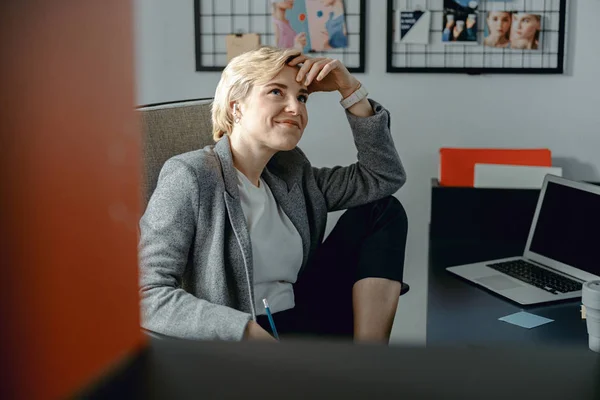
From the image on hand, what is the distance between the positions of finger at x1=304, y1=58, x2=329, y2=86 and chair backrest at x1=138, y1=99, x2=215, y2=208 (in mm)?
266

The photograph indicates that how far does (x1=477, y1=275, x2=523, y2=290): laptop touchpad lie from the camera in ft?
4.35

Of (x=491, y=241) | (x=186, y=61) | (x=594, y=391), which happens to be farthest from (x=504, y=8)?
(x=594, y=391)

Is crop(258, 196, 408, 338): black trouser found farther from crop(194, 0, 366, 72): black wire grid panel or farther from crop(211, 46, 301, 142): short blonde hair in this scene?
crop(194, 0, 366, 72): black wire grid panel

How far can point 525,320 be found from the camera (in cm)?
115

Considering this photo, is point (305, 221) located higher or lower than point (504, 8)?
lower

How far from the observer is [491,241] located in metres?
1.70

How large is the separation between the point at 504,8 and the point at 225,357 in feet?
6.67

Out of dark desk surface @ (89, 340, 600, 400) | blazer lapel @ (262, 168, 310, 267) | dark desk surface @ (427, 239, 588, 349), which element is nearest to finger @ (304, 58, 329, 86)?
blazer lapel @ (262, 168, 310, 267)

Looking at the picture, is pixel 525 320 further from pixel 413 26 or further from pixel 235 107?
pixel 413 26

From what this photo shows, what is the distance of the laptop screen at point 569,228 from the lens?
138 cm

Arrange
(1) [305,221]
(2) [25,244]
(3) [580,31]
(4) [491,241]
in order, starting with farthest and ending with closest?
(3) [580,31], (4) [491,241], (1) [305,221], (2) [25,244]

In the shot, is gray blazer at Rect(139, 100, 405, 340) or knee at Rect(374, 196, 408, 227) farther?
knee at Rect(374, 196, 408, 227)

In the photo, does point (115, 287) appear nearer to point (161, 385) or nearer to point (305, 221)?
point (161, 385)

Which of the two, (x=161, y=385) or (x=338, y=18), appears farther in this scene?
(x=338, y=18)
